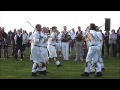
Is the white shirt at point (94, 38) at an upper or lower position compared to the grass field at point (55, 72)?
upper

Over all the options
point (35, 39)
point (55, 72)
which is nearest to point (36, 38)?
point (35, 39)

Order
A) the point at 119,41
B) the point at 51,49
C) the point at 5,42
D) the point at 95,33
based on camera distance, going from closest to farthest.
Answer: the point at 95,33
the point at 51,49
the point at 5,42
the point at 119,41

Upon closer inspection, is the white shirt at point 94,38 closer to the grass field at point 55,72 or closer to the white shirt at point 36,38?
the grass field at point 55,72

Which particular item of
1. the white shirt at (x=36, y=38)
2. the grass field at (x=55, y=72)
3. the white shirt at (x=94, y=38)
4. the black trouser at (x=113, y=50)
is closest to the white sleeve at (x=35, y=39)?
the white shirt at (x=36, y=38)

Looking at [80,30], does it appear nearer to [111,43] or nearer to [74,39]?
[74,39]

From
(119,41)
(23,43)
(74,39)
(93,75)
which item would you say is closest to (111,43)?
(119,41)

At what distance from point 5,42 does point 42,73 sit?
30.4ft

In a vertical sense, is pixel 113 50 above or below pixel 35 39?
below

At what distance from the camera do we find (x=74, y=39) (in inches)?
1054

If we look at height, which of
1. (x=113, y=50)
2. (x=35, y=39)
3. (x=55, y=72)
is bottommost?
(x=55, y=72)

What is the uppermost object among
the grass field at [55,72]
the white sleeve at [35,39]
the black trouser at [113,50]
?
the white sleeve at [35,39]

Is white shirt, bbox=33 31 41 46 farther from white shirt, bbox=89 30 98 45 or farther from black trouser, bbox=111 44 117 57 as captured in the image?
Answer: black trouser, bbox=111 44 117 57

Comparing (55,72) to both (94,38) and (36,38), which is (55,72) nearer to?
(36,38)

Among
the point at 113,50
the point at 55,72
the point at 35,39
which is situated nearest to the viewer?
the point at 35,39
